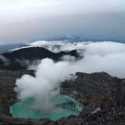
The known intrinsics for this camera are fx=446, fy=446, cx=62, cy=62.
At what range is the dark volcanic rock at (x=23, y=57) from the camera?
165875mm

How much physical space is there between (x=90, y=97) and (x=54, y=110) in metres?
15.2

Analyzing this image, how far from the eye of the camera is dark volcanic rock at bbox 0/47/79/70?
16588 centimetres

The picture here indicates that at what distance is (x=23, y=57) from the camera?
181375 mm

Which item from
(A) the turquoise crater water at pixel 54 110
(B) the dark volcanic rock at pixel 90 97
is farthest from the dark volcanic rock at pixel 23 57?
(A) the turquoise crater water at pixel 54 110

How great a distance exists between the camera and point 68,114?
100 metres

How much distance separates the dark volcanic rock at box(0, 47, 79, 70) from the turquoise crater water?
47503 mm

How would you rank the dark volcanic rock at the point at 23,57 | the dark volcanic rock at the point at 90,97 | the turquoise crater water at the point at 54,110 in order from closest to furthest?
1. the dark volcanic rock at the point at 90,97
2. the turquoise crater water at the point at 54,110
3. the dark volcanic rock at the point at 23,57

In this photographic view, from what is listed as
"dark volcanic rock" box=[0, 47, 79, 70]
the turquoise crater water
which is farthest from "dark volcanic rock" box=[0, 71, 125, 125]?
"dark volcanic rock" box=[0, 47, 79, 70]

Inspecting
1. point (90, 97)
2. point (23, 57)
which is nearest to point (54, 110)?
point (90, 97)

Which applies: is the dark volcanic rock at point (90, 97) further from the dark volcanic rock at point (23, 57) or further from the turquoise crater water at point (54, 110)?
the dark volcanic rock at point (23, 57)

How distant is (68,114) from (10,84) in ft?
120

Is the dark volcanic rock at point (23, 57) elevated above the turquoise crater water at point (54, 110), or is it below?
above

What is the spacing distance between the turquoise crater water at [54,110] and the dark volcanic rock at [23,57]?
4750cm

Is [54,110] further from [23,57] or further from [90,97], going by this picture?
[23,57]
